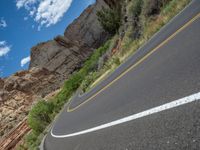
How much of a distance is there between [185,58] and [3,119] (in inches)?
2557

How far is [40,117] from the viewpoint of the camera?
33219 millimetres

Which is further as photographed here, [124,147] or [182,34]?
[182,34]

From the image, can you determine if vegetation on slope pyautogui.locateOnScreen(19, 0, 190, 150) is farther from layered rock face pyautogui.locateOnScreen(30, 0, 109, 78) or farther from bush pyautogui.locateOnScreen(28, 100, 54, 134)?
layered rock face pyautogui.locateOnScreen(30, 0, 109, 78)

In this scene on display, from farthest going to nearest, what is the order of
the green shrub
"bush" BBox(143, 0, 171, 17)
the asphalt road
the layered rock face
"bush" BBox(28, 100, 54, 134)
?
the layered rock face, "bush" BBox(28, 100, 54, 134), the green shrub, "bush" BBox(143, 0, 171, 17), the asphalt road

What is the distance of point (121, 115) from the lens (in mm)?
6168

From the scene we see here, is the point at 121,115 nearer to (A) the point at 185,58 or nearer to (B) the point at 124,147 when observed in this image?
(B) the point at 124,147

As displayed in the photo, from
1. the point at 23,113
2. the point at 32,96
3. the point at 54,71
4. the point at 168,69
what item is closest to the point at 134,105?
the point at 168,69

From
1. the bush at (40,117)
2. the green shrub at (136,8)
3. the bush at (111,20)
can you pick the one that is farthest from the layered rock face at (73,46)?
the green shrub at (136,8)

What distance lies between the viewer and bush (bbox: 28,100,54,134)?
105 feet

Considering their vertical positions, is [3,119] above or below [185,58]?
above

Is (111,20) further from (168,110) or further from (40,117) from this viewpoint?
(168,110)

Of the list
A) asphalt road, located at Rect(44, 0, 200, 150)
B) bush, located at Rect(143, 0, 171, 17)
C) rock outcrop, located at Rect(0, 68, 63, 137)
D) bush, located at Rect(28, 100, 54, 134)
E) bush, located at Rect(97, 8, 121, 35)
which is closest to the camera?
asphalt road, located at Rect(44, 0, 200, 150)

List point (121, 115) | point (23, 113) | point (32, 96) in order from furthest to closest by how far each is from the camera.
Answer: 1. point (32, 96)
2. point (23, 113)
3. point (121, 115)

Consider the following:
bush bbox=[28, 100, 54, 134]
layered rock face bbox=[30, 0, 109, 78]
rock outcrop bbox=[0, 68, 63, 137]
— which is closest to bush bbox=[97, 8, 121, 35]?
bush bbox=[28, 100, 54, 134]
